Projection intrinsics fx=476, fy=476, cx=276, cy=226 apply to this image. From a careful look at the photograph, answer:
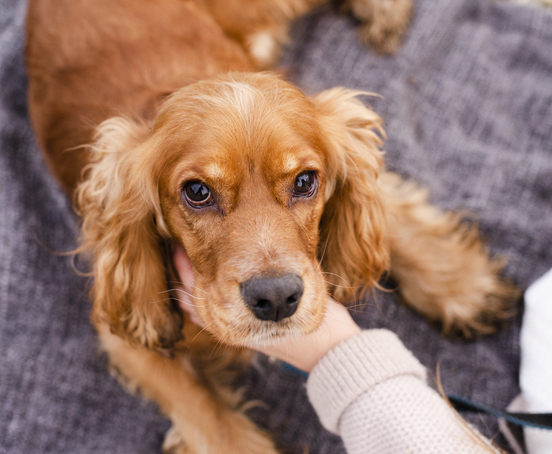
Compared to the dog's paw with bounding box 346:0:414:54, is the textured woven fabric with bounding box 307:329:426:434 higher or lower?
lower

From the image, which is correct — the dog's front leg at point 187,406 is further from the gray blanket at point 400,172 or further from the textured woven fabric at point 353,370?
the textured woven fabric at point 353,370

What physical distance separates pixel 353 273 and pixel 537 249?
1007mm

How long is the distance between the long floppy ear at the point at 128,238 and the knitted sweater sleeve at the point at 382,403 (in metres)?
0.63

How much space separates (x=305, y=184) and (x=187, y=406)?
3.68ft

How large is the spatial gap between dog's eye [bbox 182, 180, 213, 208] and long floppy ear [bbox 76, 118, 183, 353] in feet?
0.73

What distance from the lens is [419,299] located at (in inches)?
89.3

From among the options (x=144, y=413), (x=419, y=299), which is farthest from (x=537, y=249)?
(x=144, y=413)

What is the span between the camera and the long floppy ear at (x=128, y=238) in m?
1.68

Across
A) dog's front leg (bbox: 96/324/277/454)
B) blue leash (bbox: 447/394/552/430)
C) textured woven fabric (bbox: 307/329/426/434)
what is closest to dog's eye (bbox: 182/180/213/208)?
Answer: textured woven fabric (bbox: 307/329/426/434)

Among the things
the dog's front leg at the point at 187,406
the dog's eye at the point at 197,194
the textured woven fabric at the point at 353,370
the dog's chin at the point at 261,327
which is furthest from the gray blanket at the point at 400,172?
the dog's eye at the point at 197,194

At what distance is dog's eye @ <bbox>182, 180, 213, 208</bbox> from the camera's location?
1458mm

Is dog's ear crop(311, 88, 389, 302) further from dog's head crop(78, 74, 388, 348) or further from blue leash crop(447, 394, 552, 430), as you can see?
blue leash crop(447, 394, 552, 430)

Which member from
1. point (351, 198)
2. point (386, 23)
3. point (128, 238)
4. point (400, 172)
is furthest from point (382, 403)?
point (386, 23)

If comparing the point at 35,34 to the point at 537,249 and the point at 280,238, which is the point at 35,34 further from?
the point at 537,249
